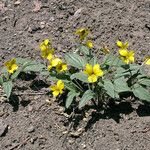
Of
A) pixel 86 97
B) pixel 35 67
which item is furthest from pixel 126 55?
pixel 35 67

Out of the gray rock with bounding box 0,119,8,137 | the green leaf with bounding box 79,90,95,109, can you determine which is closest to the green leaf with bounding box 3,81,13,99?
the gray rock with bounding box 0,119,8,137

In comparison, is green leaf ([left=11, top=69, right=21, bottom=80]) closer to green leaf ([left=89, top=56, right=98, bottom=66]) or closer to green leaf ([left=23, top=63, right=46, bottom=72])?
green leaf ([left=23, top=63, right=46, bottom=72])

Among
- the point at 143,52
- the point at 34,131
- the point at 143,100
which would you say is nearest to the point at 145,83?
the point at 143,100

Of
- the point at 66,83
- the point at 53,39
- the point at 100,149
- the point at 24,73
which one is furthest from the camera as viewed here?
the point at 53,39

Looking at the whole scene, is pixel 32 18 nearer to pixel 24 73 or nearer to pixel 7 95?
pixel 24 73

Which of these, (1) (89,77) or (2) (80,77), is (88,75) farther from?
(2) (80,77)

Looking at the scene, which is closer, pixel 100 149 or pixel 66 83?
pixel 100 149

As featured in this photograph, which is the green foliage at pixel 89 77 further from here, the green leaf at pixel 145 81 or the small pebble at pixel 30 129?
the small pebble at pixel 30 129

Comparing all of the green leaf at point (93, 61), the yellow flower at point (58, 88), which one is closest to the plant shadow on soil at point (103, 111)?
the yellow flower at point (58, 88)
